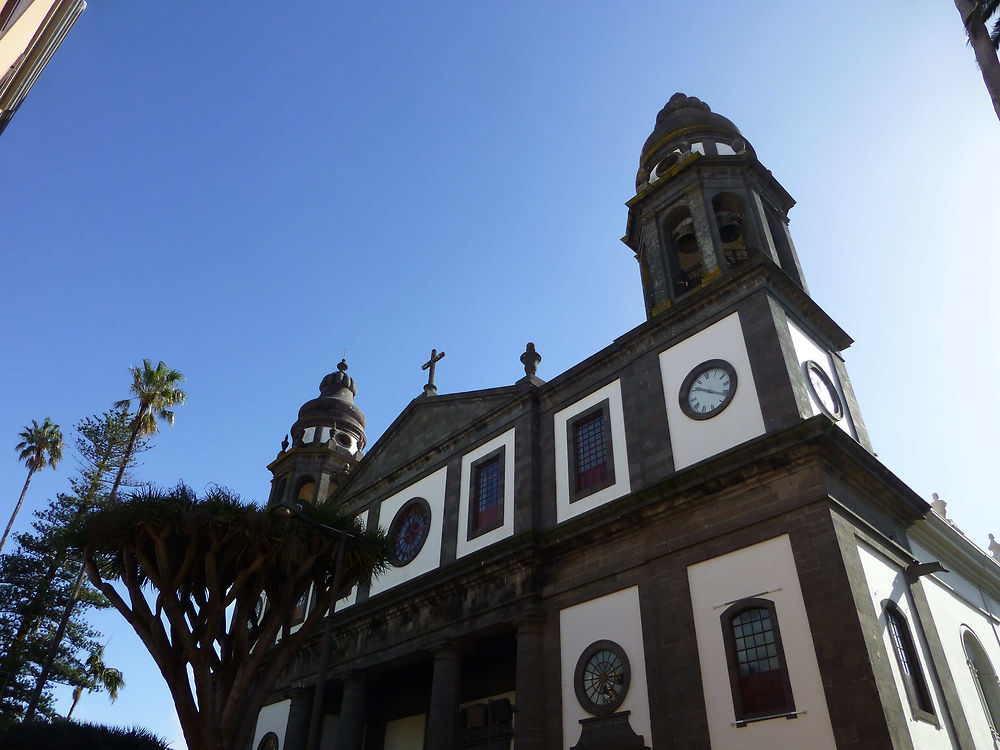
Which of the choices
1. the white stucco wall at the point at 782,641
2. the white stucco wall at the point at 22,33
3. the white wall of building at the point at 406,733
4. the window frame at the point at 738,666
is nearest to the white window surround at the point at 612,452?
the white stucco wall at the point at 782,641

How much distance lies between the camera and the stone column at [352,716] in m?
19.2

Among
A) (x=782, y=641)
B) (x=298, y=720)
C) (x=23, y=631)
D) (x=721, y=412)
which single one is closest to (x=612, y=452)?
(x=721, y=412)

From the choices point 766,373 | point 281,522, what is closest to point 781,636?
point 766,373

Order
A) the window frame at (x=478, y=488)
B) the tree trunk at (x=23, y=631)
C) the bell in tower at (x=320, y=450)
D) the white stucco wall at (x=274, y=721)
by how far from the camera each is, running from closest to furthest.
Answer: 1. the window frame at (x=478, y=488)
2. the white stucco wall at (x=274, y=721)
3. the tree trunk at (x=23, y=631)
4. the bell in tower at (x=320, y=450)

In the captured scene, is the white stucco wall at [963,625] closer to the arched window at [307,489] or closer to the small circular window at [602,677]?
the small circular window at [602,677]

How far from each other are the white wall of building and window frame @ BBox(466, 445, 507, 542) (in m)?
5.86

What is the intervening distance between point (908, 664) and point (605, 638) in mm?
5484

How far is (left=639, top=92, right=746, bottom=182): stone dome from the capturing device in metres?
22.4

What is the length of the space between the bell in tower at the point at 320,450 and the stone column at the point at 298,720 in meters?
7.57

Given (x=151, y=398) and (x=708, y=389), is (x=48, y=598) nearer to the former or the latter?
(x=151, y=398)

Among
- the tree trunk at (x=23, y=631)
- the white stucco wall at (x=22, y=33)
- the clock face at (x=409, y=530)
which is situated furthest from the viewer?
the tree trunk at (x=23, y=631)

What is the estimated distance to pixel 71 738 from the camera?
1176cm

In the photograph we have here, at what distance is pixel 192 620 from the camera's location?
1346 centimetres

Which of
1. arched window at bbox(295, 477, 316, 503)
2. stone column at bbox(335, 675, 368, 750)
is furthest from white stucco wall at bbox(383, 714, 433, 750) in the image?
arched window at bbox(295, 477, 316, 503)
